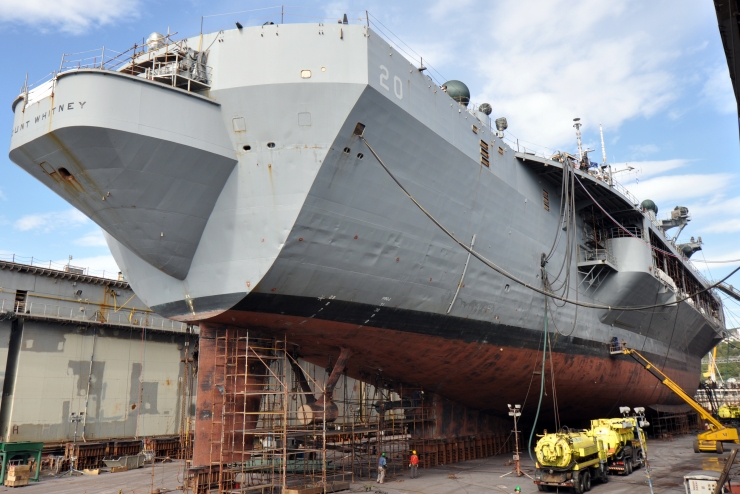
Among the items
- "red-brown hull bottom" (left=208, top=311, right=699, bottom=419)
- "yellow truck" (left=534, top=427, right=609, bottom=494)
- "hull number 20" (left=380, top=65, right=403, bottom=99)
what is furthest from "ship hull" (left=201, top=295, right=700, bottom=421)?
"hull number 20" (left=380, top=65, right=403, bottom=99)

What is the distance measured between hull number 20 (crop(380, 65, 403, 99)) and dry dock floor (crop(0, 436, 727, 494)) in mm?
9743

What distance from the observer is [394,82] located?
11656mm

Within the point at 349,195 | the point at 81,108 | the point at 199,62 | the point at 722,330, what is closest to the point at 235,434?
the point at 349,195

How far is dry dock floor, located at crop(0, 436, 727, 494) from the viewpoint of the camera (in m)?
13.6

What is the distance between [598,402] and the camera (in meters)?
22.9

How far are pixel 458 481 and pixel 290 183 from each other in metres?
9.75

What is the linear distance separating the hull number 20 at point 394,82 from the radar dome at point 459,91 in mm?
6145

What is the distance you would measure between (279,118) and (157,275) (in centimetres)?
498

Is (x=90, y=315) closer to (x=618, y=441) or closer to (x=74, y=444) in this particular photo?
(x=74, y=444)

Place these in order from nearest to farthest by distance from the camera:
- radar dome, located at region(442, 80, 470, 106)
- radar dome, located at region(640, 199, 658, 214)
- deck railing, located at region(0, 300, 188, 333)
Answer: radar dome, located at region(442, 80, 470, 106) < deck railing, located at region(0, 300, 188, 333) < radar dome, located at region(640, 199, 658, 214)

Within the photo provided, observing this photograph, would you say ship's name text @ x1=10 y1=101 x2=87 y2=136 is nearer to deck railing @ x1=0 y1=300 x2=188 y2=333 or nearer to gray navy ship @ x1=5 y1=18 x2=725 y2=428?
gray navy ship @ x1=5 y1=18 x2=725 y2=428

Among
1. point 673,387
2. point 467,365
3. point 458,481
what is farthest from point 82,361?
point 673,387

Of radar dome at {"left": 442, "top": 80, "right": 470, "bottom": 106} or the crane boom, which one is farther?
the crane boom

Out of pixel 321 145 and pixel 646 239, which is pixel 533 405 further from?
pixel 321 145
